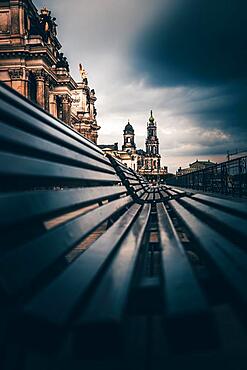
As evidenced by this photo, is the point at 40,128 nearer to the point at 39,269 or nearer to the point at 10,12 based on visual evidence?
the point at 39,269

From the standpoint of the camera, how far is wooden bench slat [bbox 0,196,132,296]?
0.66 meters

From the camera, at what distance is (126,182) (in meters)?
3.82

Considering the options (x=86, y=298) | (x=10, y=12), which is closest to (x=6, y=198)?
(x=86, y=298)

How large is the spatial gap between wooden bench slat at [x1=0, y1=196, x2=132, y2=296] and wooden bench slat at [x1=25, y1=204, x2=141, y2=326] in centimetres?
6

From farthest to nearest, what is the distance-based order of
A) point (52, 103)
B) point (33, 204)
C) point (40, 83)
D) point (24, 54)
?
point (52, 103)
point (40, 83)
point (24, 54)
point (33, 204)

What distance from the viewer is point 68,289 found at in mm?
680

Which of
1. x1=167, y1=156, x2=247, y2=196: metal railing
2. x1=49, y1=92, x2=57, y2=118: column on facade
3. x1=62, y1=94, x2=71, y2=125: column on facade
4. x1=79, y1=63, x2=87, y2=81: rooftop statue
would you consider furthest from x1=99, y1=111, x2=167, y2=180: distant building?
x1=167, y1=156, x2=247, y2=196: metal railing

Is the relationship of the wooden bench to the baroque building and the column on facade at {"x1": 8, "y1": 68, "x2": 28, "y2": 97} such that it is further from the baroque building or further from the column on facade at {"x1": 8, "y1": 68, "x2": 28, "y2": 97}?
the column on facade at {"x1": 8, "y1": 68, "x2": 28, "y2": 97}

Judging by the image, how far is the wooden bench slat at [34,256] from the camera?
2.17 feet

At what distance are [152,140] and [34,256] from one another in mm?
137564

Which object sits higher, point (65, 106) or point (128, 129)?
point (128, 129)

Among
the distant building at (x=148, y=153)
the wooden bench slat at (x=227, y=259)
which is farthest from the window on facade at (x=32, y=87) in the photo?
the distant building at (x=148, y=153)

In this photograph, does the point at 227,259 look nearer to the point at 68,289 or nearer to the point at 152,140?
the point at 68,289

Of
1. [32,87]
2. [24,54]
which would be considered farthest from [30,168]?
[32,87]
